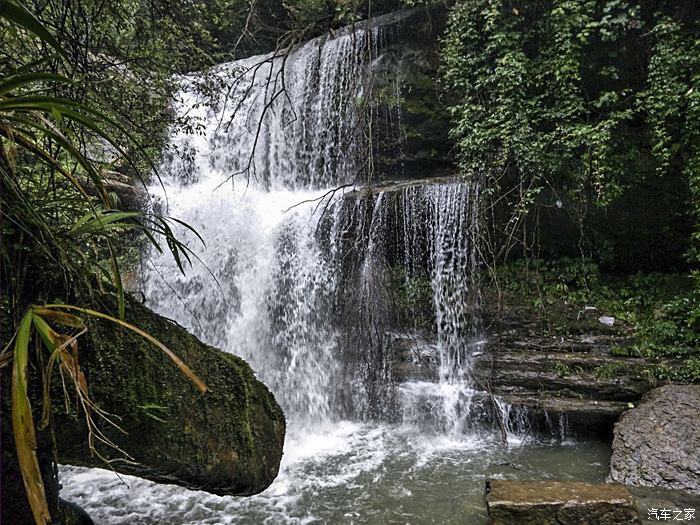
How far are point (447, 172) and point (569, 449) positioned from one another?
4834 millimetres

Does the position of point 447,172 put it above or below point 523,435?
above

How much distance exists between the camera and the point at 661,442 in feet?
15.6

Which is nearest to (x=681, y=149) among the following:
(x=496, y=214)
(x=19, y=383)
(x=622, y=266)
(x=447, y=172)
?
(x=622, y=266)

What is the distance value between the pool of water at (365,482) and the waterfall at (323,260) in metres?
0.77

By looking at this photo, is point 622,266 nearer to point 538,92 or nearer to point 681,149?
point 681,149

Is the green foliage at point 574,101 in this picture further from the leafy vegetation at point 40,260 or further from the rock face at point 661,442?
the leafy vegetation at point 40,260

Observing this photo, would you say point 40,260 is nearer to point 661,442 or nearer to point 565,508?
point 565,508

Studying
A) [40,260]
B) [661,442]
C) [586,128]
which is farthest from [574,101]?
[40,260]

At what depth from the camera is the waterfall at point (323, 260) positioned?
6566mm

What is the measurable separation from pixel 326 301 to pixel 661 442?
4.63 m

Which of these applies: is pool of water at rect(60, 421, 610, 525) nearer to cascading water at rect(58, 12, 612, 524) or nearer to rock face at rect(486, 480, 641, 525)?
cascading water at rect(58, 12, 612, 524)

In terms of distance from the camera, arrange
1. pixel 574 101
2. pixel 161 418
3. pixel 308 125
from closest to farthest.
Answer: pixel 161 418 → pixel 574 101 → pixel 308 125

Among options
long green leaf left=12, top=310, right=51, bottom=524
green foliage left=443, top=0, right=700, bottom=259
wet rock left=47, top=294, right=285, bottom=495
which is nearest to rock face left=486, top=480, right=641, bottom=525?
wet rock left=47, top=294, right=285, bottom=495

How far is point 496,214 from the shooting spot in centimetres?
718
